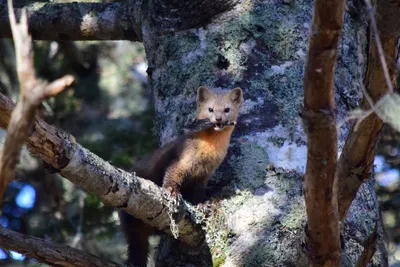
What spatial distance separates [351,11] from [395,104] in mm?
3862

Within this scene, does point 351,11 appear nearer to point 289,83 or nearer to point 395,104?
point 289,83

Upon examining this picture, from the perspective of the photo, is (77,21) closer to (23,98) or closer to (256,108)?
(256,108)

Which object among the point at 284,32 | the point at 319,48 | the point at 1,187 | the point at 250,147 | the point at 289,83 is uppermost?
the point at 284,32

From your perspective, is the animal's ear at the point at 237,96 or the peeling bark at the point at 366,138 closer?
the peeling bark at the point at 366,138

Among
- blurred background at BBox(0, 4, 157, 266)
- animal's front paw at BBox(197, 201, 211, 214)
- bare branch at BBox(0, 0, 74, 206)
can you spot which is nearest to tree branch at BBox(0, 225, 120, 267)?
animal's front paw at BBox(197, 201, 211, 214)

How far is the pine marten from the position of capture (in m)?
5.95

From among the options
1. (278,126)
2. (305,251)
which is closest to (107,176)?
(305,251)

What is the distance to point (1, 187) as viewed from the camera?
2.02 meters

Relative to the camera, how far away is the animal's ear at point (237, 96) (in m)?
5.80

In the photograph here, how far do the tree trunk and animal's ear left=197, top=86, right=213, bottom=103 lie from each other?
0.05 metres

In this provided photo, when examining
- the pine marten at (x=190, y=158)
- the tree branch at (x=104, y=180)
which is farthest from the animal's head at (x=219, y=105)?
the tree branch at (x=104, y=180)

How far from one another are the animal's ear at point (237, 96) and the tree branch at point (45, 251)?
1.96 metres

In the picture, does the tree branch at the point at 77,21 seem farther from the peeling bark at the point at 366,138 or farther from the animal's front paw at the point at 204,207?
the peeling bark at the point at 366,138

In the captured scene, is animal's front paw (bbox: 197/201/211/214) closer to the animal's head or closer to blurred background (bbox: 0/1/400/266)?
the animal's head
